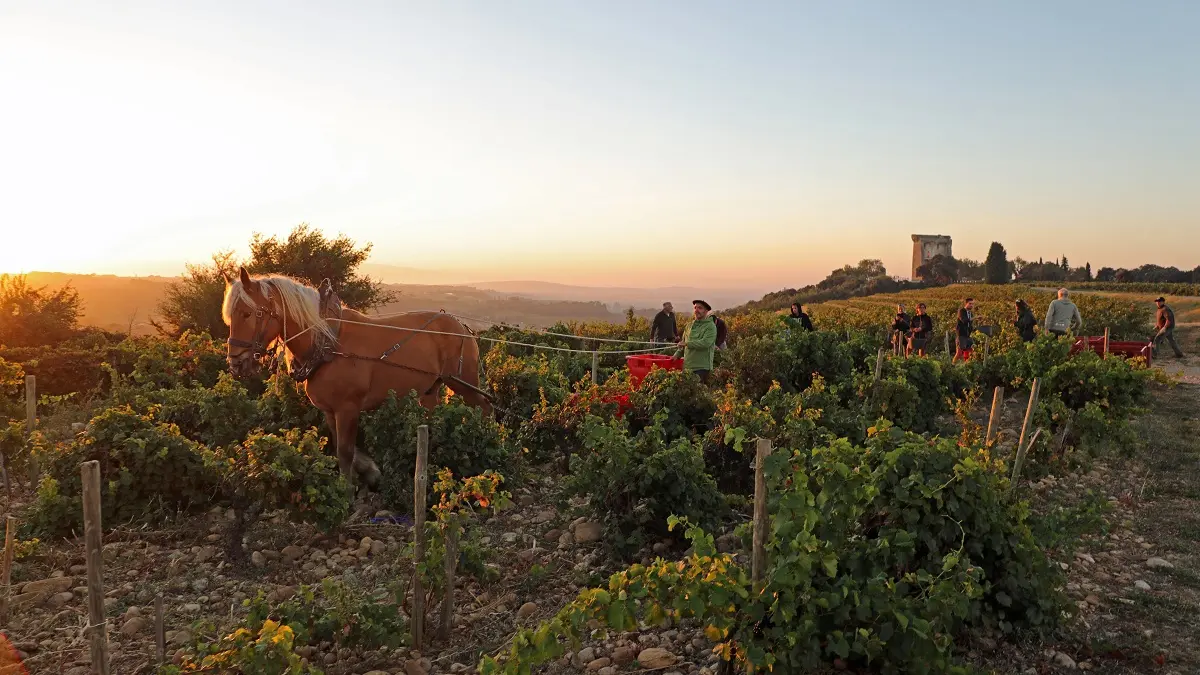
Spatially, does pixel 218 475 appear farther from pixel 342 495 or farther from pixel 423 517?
pixel 423 517

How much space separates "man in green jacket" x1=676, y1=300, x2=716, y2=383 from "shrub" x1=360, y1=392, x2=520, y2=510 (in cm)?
337

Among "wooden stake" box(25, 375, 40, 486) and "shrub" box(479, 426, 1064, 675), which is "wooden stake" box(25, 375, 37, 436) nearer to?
"wooden stake" box(25, 375, 40, 486)

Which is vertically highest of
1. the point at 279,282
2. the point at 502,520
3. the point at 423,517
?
the point at 279,282

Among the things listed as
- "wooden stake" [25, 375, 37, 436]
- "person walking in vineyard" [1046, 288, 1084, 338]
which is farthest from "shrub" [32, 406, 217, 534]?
"person walking in vineyard" [1046, 288, 1084, 338]

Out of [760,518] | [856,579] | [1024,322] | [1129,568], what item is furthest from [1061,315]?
[760,518]

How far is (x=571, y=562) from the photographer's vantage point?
4.95 m

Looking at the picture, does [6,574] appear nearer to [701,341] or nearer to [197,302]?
[701,341]

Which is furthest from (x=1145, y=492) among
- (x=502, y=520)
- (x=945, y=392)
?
(x=502, y=520)

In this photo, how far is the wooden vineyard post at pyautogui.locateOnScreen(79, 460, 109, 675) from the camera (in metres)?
2.88

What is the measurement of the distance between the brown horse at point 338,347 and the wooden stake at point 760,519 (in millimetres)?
3903

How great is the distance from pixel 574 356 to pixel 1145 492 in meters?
8.46

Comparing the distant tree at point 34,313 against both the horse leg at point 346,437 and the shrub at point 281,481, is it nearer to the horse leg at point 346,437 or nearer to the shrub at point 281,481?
the horse leg at point 346,437

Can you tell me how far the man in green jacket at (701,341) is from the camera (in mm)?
8594

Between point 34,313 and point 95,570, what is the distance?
14410 mm
